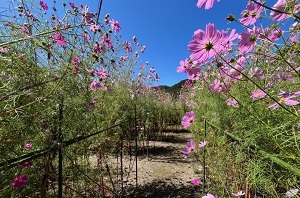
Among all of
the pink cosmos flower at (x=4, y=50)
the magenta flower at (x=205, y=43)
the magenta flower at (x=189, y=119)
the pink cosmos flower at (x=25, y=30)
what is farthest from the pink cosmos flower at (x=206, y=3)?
the magenta flower at (x=189, y=119)

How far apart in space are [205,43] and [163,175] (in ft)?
9.95

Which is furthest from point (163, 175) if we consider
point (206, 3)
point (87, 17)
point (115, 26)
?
point (206, 3)

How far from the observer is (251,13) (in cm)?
80

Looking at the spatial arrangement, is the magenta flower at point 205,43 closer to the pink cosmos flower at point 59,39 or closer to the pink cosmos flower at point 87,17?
the pink cosmos flower at point 59,39

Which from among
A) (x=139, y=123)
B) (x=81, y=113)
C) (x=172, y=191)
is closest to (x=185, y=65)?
(x=81, y=113)

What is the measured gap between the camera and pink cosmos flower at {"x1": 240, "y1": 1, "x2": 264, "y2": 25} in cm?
77

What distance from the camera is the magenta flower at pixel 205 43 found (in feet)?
2.60

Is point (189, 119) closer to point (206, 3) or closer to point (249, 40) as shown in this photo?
point (249, 40)

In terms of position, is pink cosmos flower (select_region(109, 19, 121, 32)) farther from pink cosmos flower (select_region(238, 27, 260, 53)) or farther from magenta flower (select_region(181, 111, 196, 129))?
pink cosmos flower (select_region(238, 27, 260, 53))

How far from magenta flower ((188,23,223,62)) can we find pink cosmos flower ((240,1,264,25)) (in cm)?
10

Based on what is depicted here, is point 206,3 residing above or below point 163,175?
above

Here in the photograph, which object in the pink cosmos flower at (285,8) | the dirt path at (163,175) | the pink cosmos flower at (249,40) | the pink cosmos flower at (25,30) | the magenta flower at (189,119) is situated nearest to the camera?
the pink cosmos flower at (285,8)

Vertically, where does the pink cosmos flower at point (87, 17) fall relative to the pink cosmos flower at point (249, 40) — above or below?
above

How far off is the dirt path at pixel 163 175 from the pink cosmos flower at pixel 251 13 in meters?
2.35
